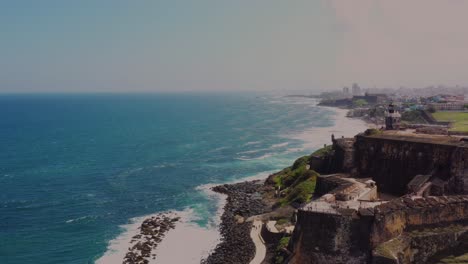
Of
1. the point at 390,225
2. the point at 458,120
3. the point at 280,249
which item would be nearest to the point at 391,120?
the point at 280,249

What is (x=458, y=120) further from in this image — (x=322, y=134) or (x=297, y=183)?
(x=297, y=183)

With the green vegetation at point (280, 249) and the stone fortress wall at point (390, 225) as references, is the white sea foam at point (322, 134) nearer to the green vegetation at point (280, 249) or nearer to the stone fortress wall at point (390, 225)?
the green vegetation at point (280, 249)

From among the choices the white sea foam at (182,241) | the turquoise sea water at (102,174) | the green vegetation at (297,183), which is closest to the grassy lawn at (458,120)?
the green vegetation at (297,183)

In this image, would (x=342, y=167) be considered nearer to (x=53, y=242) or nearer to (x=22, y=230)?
(x=53, y=242)

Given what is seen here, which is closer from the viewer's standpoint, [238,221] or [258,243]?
[258,243]

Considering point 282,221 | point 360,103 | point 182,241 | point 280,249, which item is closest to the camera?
point 280,249

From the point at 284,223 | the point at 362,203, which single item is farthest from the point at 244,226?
the point at 362,203

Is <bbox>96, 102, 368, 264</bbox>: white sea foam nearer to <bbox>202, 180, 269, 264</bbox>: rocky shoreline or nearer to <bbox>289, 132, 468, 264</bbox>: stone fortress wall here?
<bbox>202, 180, 269, 264</bbox>: rocky shoreline
